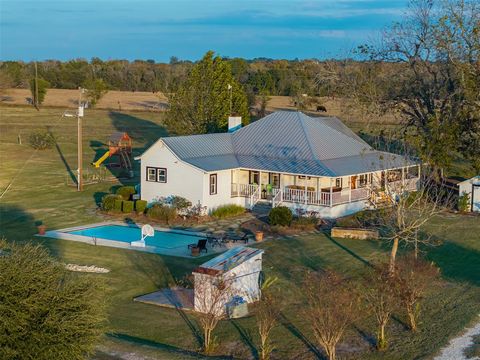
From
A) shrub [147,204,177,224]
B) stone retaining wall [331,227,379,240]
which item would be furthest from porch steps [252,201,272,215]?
stone retaining wall [331,227,379,240]

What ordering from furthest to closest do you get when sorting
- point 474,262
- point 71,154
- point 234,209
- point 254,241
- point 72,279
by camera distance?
point 71,154 → point 234,209 → point 254,241 → point 474,262 → point 72,279

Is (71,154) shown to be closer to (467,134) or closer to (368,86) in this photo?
(368,86)

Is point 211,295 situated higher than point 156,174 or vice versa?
point 156,174

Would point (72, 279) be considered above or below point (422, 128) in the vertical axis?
below

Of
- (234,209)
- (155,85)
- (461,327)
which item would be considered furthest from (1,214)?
(155,85)

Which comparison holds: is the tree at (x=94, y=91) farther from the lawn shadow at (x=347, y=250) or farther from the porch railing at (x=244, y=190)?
the lawn shadow at (x=347, y=250)

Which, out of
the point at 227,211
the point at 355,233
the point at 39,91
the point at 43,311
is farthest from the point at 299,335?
the point at 39,91

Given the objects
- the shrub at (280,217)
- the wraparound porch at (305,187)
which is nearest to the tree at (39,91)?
the wraparound porch at (305,187)

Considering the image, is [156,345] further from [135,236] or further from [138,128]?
[138,128]
